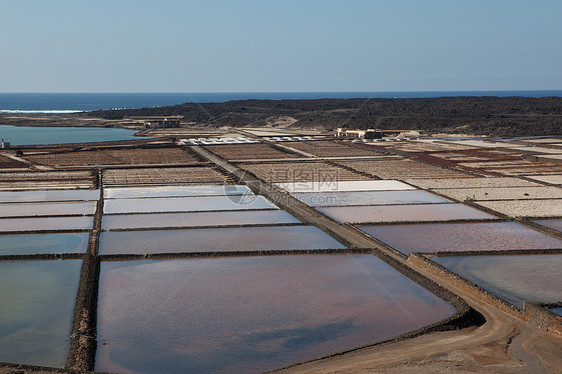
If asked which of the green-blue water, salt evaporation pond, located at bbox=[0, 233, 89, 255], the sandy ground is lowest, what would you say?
the sandy ground

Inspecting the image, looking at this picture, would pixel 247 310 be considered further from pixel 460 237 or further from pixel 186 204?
pixel 186 204

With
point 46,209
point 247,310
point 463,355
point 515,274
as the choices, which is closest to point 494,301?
point 515,274

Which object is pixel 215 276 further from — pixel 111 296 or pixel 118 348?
pixel 118 348

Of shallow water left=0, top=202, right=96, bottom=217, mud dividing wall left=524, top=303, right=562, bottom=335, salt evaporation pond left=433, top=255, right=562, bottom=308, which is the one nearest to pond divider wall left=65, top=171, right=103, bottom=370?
shallow water left=0, top=202, right=96, bottom=217

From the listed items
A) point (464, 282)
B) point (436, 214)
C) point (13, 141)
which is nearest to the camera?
point (464, 282)

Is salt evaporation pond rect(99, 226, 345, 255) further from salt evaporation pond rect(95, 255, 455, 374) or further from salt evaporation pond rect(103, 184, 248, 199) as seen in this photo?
salt evaporation pond rect(103, 184, 248, 199)

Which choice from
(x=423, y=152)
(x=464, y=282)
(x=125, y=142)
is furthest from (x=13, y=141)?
(x=464, y=282)
